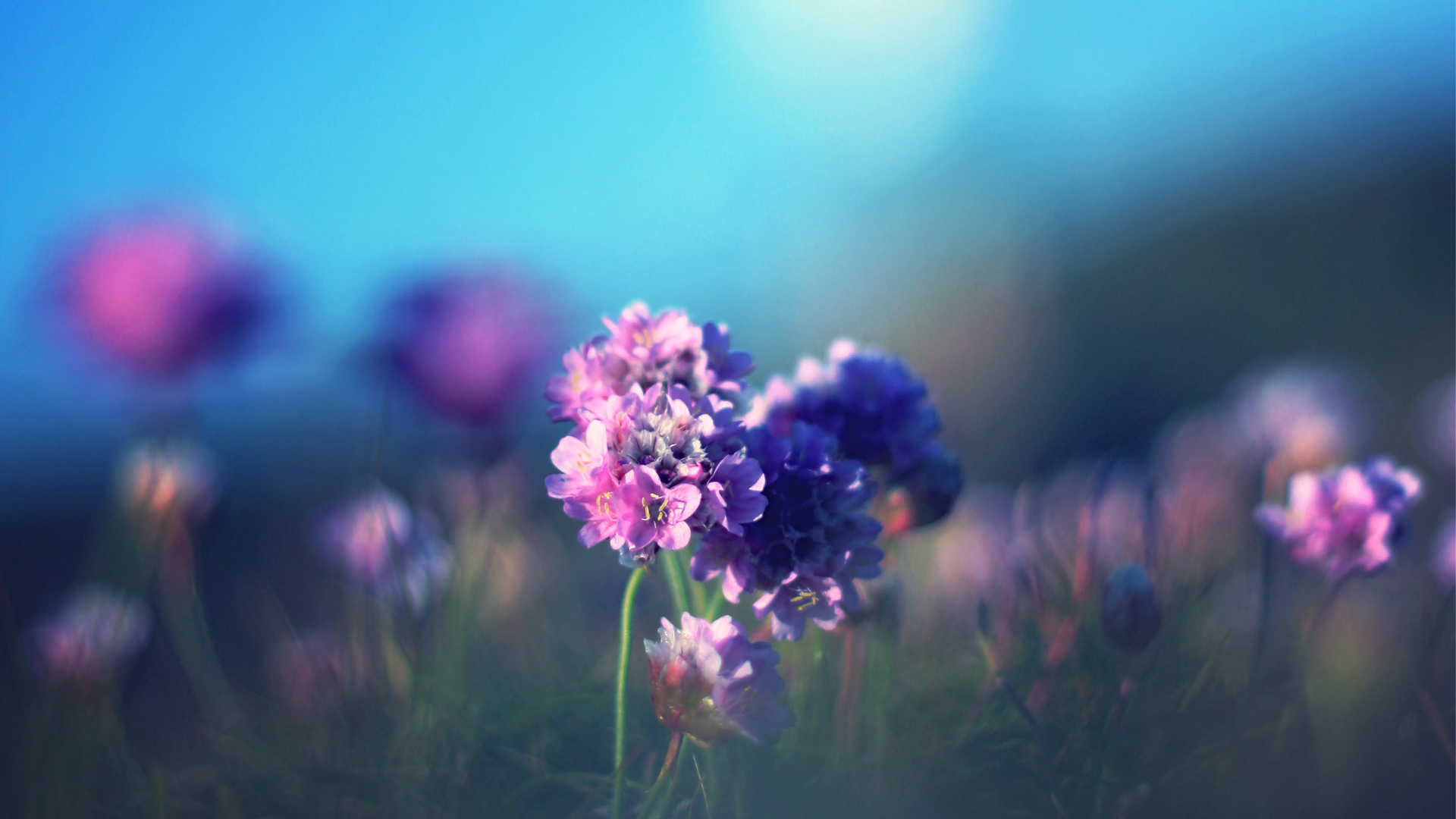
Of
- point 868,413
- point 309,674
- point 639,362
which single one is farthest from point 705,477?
point 309,674

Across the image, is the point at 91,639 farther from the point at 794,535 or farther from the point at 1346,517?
the point at 1346,517

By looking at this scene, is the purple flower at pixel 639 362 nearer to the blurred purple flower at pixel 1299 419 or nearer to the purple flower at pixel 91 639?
the purple flower at pixel 91 639

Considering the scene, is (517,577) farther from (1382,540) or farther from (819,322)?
(819,322)

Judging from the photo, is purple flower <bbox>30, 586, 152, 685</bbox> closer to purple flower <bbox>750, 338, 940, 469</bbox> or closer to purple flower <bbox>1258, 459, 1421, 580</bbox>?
purple flower <bbox>750, 338, 940, 469</bbox>

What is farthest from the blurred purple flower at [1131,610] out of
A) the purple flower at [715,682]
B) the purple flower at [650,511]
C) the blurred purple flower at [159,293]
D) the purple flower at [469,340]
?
the blurred purple flower at [159,293]

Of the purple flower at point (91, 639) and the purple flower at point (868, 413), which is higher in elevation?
the purple flower at point (868, 413)

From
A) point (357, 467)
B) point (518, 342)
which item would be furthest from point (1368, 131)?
point (357, 467)
